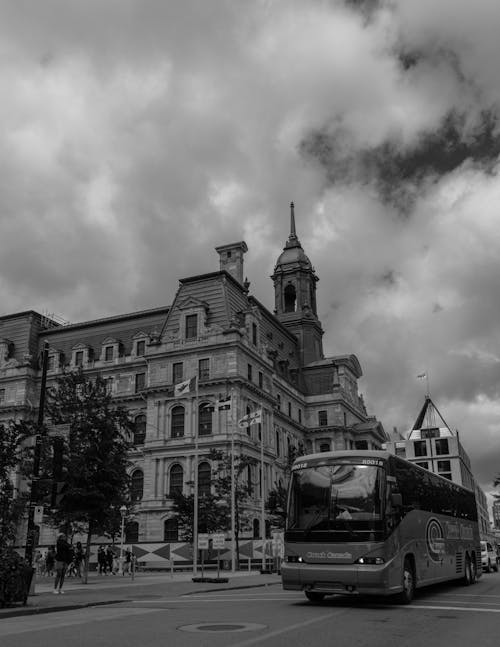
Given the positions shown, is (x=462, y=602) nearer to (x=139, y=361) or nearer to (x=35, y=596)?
(x=35, y=596)

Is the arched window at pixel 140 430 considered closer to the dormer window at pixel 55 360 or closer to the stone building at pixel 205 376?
the stone building at pixel 205 376

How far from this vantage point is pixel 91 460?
95.5 ft

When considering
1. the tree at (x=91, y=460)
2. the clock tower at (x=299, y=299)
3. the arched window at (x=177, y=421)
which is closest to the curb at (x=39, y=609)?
the tree at (x=91, y=460)

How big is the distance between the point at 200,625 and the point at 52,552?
2891 cm

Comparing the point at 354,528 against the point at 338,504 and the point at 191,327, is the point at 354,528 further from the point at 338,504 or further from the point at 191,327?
the point at 191,327

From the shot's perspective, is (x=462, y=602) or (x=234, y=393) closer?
(x=462, y=602)

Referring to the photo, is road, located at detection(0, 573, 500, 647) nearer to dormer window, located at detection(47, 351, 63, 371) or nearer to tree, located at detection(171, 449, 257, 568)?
tree, located at detection(171, 449, 257, 568)

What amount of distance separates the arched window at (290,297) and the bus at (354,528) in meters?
68.2

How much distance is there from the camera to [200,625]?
12125 millimetres

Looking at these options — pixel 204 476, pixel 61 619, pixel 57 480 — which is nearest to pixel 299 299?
pixel 204 476

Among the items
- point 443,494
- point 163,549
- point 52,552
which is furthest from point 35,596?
point 52,552

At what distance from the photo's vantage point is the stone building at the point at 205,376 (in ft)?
182

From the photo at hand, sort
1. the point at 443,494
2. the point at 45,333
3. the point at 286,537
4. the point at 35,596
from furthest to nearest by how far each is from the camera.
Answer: the point at 45,333 < the point at 443,494 < the point at 35,596 < the point at 286,537

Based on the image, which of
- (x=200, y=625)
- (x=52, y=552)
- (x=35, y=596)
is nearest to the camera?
(x=200, y=625)
